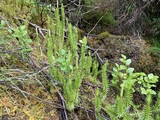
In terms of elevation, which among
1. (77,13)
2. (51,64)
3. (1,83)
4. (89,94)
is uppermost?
(77,13)

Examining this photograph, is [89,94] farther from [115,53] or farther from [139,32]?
[139,32]

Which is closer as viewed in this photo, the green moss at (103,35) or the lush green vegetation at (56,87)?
the lush green vegetation at (56,87)

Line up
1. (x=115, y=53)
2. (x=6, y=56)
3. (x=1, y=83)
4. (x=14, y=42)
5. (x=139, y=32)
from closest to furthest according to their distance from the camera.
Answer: (x=1, y=83) < (x=6, y=56) < (x=14, y=42) < (x=115, y=53) < (x=139, y=32)

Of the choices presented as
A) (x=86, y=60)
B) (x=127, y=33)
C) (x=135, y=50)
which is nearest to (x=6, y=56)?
(x=86, y=60)

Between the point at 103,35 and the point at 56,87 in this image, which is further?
the point at 103,35

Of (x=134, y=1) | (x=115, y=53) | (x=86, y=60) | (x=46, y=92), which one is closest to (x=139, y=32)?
(x=134, y=1)

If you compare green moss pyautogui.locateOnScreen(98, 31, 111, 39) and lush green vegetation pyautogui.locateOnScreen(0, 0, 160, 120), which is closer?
lush green vegetation pyautogui.locateOnScreen(0, 0, 160, 120)

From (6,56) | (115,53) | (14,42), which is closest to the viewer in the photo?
(6,56)

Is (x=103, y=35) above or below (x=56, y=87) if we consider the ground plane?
above

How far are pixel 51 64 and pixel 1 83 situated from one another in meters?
0.35

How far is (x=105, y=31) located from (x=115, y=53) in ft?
1.54

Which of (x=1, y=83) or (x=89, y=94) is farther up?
(x=1, y=83)

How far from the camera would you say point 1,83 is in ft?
5.39

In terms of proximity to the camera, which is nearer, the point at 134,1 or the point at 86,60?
the point at 86,60
